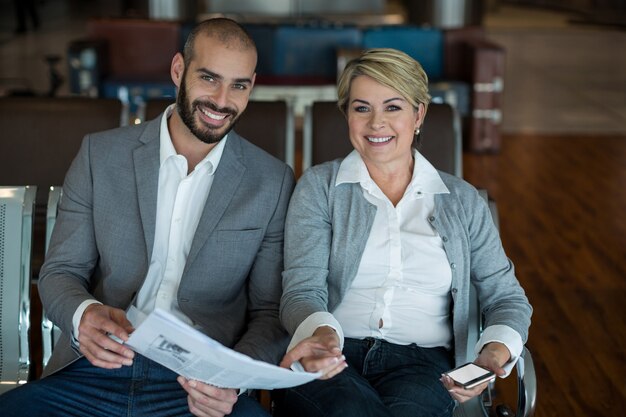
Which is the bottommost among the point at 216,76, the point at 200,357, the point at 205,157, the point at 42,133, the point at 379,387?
the point at 379,387

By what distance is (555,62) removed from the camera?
11922 millimetres

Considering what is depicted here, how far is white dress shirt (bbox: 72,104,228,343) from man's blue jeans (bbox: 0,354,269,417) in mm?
165

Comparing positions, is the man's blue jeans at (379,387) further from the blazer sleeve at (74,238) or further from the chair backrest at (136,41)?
the chair backrest at (136,41)

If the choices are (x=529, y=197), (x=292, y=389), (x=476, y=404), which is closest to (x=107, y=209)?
→ (x=292, y=389)

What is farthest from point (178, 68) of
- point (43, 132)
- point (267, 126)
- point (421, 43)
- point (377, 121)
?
→ point (421, 43)

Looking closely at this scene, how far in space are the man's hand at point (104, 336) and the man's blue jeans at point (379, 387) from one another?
0.40m

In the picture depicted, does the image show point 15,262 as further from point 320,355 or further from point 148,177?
point 320,355

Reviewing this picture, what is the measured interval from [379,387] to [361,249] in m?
0.32

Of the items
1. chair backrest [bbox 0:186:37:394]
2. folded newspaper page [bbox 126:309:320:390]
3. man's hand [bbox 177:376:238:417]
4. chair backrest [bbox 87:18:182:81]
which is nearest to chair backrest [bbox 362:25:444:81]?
chair backrest [bbox 87:18:182:81]

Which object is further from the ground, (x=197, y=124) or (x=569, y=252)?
(x=197, y=124)

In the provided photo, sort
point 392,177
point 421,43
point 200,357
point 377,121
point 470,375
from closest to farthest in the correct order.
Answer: point 200,357 → point 470,375 → point 377,121 → point 392,177 → point 421,43

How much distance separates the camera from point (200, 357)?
5.47 feet

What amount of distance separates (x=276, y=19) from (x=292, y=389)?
9.38 m

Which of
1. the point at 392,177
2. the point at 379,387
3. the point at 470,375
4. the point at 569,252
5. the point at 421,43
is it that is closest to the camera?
the point at 470,375
